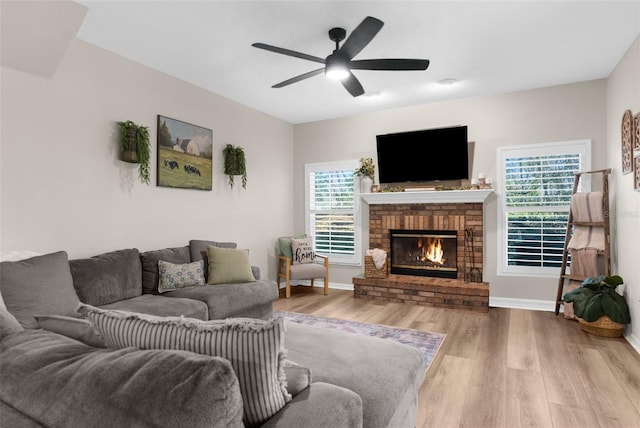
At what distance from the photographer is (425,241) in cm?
536

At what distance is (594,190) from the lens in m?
4.31

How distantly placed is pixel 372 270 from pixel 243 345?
14.6 feet

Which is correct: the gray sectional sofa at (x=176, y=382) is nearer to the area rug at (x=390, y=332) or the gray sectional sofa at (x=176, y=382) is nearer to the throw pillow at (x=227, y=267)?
the area rug at (x=390, y=332)

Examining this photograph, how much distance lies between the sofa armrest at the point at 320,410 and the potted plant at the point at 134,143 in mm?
3204

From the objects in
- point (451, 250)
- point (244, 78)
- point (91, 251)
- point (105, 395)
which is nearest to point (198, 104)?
point (244, 78)

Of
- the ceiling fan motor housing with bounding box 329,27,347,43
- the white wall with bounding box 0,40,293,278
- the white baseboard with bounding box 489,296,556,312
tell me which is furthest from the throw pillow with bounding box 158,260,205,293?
the white baseboard with bounding box 489,296,556,312

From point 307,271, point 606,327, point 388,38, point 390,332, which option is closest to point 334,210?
point 307,271

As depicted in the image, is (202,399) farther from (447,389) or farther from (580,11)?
(580,11)

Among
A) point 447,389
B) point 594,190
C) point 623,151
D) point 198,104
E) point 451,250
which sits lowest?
point 447,389

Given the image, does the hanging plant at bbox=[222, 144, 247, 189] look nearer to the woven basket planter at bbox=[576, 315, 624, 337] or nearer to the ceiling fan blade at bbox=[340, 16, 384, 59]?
the ceiling fan blade at bbox=[340, 16, 384, 59]

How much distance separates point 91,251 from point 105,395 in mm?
3059

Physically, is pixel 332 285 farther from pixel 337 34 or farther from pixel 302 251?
pixel 337 34

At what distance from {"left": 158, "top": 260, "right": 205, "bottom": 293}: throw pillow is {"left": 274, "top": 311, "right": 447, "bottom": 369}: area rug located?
993mm

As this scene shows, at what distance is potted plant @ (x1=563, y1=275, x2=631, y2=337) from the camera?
11.2 feet
